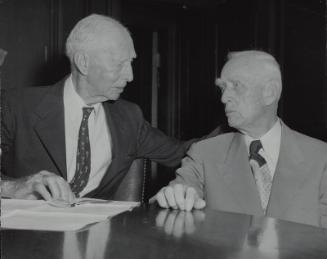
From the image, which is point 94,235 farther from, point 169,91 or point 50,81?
point 169,91

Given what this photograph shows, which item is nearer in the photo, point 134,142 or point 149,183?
point 134,142

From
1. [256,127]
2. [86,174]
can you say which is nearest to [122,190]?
[86,174]

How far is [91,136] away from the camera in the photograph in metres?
2.45

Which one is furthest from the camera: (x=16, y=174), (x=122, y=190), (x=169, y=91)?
(x=169, y=91)

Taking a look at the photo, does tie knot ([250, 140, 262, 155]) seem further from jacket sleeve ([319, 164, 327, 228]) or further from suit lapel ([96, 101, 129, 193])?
suit lapel ([96, 101, 129, 193])

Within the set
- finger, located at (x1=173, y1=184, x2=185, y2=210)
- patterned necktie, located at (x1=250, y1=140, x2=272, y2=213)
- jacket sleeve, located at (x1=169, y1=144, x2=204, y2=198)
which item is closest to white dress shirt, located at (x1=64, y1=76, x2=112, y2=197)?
jacket sleeve, located at (x1=169, y1=144, x2=204, y2=198)

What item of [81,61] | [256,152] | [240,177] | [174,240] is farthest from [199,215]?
[81,61]

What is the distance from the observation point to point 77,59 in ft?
8.64

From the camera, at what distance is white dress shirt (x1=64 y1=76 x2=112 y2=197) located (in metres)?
2.37

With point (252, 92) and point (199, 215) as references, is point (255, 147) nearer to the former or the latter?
point (252, 92)

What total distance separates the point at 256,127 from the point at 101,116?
2.97ft

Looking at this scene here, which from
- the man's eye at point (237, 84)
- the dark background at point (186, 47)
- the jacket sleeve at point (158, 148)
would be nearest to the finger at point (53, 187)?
the man's eye at point (237, 84)

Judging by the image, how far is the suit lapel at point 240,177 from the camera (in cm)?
185

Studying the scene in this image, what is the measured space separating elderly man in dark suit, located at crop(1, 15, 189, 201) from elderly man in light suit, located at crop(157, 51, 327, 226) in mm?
537
